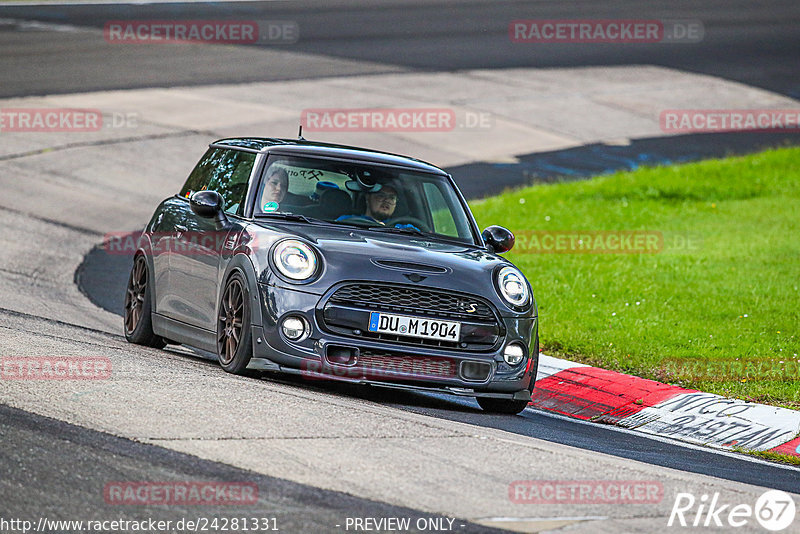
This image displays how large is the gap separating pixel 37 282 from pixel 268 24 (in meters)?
21.9

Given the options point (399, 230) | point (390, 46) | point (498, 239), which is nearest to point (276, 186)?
point (399, 230)

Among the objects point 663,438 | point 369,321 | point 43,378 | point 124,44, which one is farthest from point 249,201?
point 124,44

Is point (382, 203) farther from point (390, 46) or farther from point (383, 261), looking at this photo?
point (390, 46)

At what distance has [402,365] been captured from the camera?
780 centimetres

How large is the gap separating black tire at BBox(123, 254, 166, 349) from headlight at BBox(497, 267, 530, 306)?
2919mm

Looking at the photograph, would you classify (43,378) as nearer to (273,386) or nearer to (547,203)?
(273,386)

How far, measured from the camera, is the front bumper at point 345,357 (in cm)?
775

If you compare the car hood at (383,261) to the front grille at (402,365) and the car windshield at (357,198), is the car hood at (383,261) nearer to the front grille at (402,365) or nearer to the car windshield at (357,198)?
the car windshield at (357,198)

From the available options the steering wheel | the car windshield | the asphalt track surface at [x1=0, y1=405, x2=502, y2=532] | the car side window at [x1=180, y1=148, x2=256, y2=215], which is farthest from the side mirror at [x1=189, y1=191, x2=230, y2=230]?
the asphalt track surface at [x1=0, y1=405, x2=502, y2=532]
